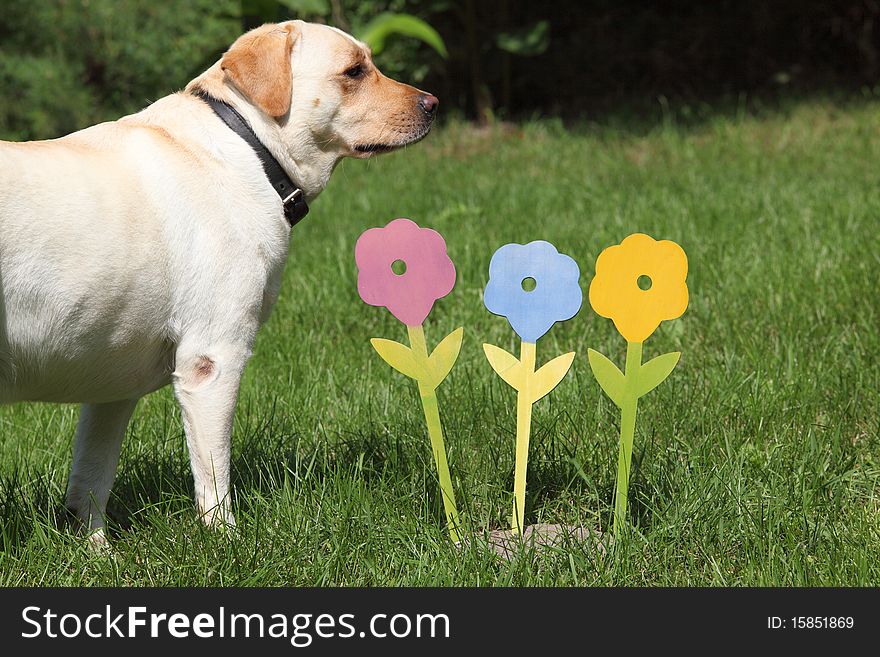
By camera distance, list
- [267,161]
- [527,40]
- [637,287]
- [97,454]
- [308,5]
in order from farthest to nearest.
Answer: [527,40]
[308,5]
[97,454]
[267,161]
[637,287]

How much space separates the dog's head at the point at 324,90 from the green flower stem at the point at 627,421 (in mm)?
931

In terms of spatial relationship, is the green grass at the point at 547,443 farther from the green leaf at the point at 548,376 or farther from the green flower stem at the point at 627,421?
the green leaf at the point at 548,376

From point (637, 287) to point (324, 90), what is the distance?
1.05m

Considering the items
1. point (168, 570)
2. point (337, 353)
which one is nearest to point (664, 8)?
point (337, 353)

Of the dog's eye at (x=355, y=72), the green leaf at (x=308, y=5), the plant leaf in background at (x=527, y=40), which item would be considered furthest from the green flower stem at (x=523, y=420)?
the plant leaf in background at (x=527, y=40)

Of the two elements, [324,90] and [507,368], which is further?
[324,90]

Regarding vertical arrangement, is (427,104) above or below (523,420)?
above

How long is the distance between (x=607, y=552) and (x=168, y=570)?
1157 mm

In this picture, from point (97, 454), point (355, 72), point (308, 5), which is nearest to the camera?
point (355, 72)

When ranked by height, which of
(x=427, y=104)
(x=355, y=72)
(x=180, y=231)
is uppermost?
(x=355, y=72)

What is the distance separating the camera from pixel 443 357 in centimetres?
284

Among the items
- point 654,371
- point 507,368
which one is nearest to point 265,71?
point 507,368

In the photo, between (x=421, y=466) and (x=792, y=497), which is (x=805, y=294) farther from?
(x=421, y=466)

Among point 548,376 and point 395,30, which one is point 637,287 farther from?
point 395,30
